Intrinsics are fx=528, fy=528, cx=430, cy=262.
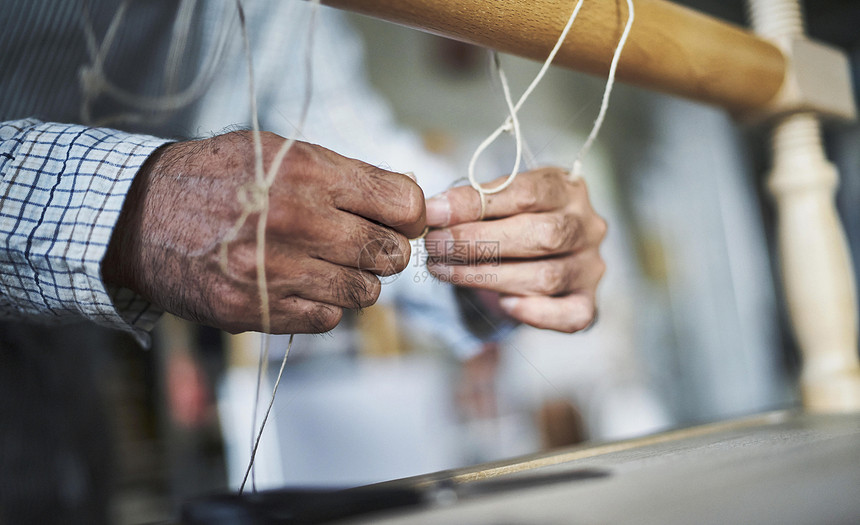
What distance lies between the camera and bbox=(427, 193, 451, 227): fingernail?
0.34m

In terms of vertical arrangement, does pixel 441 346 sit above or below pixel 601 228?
below

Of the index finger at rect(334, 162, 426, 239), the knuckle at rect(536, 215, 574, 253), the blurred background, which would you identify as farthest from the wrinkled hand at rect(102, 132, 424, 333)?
the blurred background

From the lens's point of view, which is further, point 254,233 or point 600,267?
point 600,267

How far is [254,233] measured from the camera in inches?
9.8

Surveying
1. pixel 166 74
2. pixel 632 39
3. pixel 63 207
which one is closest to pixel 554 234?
pixel 632 39

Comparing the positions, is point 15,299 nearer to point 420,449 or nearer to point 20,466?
point 20,466

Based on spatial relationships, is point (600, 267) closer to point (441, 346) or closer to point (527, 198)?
point (527, 198)

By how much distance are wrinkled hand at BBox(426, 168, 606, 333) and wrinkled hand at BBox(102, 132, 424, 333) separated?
0.17 feet

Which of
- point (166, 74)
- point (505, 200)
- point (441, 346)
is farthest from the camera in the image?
point (441, 346)

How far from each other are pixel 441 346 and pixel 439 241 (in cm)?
99

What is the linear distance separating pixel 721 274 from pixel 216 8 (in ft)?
3.83

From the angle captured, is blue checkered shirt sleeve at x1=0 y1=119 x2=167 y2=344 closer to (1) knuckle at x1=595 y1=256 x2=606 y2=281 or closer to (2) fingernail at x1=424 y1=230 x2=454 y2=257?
(2) fingernail at x1=424 y1=230 x2=454 y2=257

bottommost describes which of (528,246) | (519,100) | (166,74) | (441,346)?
(441,346)

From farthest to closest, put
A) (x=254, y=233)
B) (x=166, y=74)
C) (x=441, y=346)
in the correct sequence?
(x=441, y=346) → (x=166, y=74) → (x=254, y=233)
